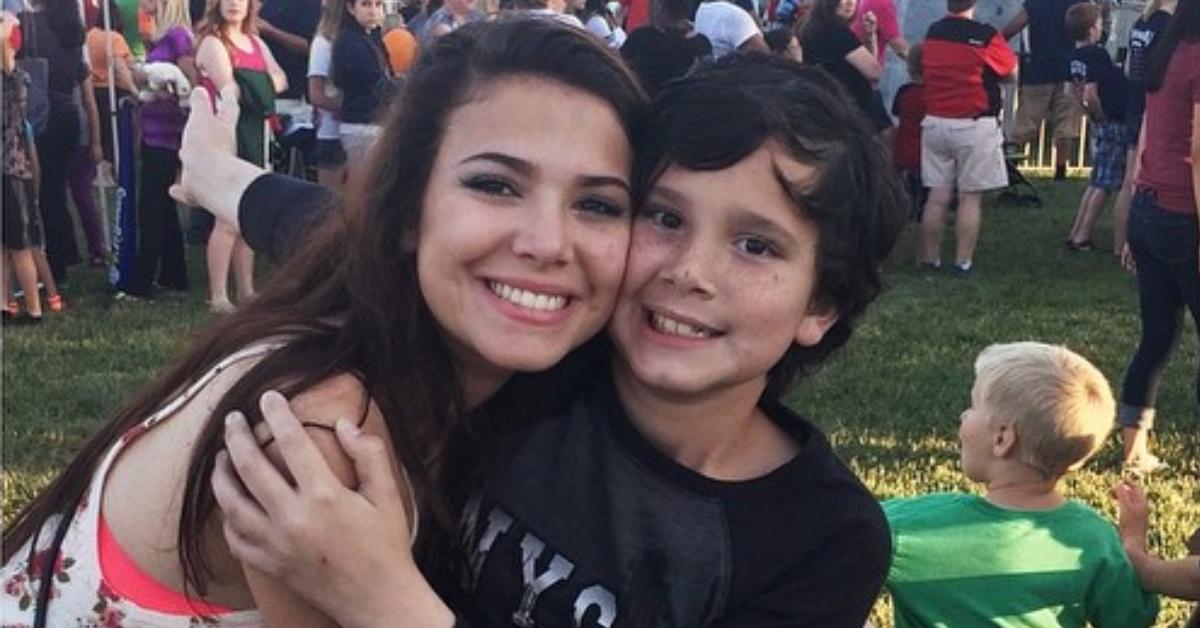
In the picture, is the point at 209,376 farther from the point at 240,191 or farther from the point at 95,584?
the point at 240,191

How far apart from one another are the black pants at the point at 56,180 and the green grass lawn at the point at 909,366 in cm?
24

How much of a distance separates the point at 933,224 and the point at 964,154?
1.51 ft

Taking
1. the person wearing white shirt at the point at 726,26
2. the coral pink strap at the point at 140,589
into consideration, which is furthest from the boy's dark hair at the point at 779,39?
the coral pink strap at the point at 140,589

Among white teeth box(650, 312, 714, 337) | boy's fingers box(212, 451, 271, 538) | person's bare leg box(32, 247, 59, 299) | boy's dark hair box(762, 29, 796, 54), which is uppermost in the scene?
white teeth box(650, 312, 714, 337)

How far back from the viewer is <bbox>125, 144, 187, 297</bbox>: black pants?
8414 millimetres

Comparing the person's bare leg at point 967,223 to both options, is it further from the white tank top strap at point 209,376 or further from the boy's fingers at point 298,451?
the boy's fingers at point 298,451

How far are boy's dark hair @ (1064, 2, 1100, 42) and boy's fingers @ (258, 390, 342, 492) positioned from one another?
35.9 ft

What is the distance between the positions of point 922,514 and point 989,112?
22.3 feet

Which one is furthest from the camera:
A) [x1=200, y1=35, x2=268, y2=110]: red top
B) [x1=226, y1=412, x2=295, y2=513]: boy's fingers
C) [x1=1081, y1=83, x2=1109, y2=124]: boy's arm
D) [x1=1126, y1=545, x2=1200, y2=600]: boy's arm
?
[x1=1081, y1=83, x2=1109, y2=124]: boy's arm

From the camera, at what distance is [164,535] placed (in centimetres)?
173

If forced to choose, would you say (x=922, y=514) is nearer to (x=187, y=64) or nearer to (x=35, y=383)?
(x=35, y=383)

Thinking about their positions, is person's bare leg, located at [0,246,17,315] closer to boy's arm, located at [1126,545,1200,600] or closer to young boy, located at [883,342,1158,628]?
young boy, located at [883,342,1158,628]

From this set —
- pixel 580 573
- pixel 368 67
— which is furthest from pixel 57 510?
pixel 368 67

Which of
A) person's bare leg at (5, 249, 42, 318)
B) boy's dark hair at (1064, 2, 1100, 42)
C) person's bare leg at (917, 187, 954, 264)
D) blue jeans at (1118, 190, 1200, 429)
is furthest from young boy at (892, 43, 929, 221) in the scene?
person's bare leg at (5, 249, 42, 318)
